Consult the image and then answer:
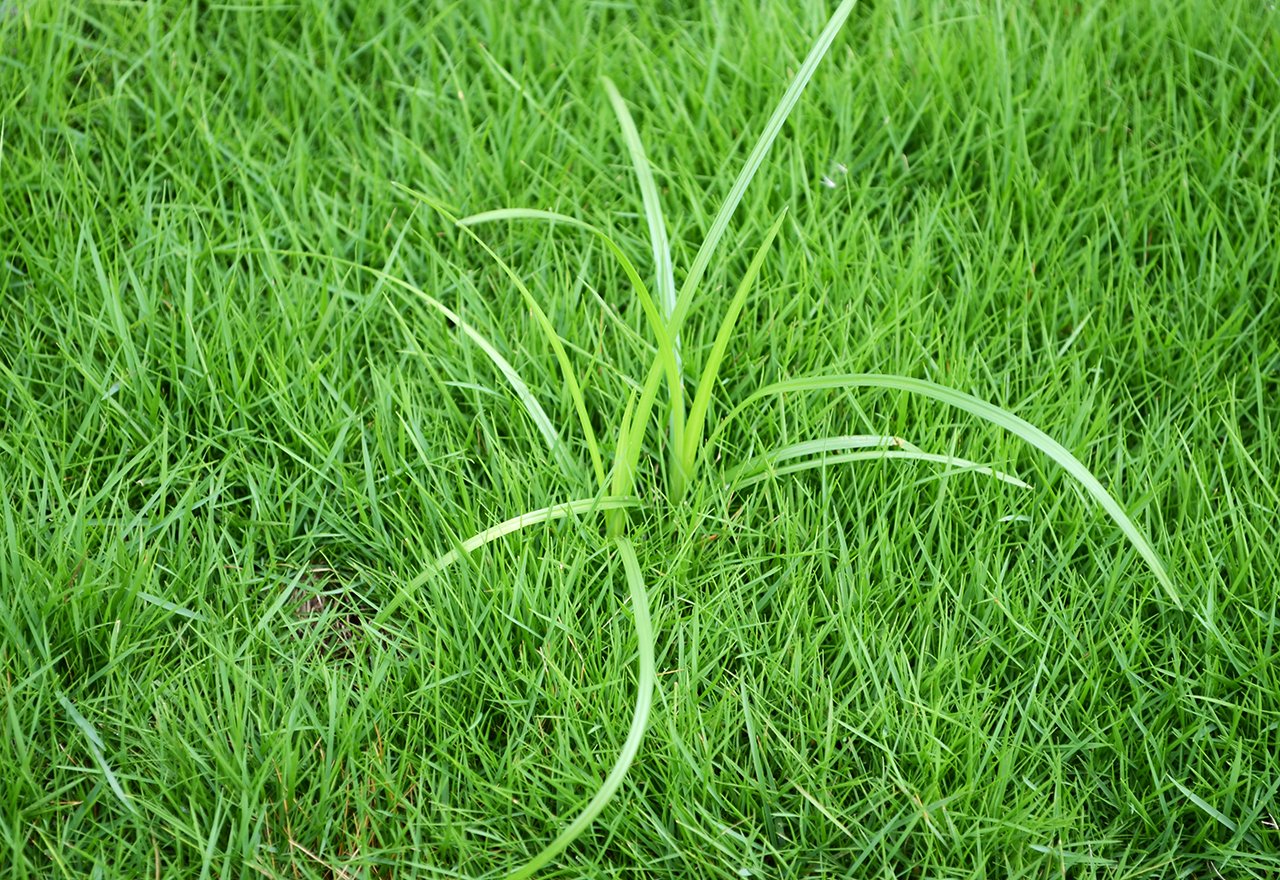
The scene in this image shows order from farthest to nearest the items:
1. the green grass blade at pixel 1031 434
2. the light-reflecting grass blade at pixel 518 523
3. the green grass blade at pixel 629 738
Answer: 1. the light-reflecting grass blade at pixel 518 523
2. the green grass blade at pixel 1031 434
3. the green grass blade at pixel 629 738

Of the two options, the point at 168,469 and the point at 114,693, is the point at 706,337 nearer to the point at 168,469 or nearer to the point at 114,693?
the point at 168,469

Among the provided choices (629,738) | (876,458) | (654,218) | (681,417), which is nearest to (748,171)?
(654,218)

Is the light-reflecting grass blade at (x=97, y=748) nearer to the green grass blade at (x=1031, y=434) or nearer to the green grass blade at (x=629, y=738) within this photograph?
the green grass blade at (x=629, y=738)

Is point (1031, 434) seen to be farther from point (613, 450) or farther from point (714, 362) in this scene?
point (613, 450)

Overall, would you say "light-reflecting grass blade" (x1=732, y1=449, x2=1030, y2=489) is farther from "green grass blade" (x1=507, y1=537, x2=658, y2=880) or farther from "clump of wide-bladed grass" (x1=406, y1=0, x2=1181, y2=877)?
"green grass blade" (x1=507, y1=537, x2=658, y2=880)

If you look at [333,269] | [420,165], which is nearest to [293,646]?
[333,269]

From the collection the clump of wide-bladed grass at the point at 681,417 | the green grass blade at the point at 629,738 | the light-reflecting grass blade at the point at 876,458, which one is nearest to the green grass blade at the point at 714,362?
the clump of wide-bladed grass at the point at 681,417

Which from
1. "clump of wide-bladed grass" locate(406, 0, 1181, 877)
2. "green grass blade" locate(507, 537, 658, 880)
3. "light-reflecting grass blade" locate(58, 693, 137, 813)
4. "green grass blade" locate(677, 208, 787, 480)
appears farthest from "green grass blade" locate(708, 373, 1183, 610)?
"light-reflecting grass blade" locate(58, 693, 137, 813)
